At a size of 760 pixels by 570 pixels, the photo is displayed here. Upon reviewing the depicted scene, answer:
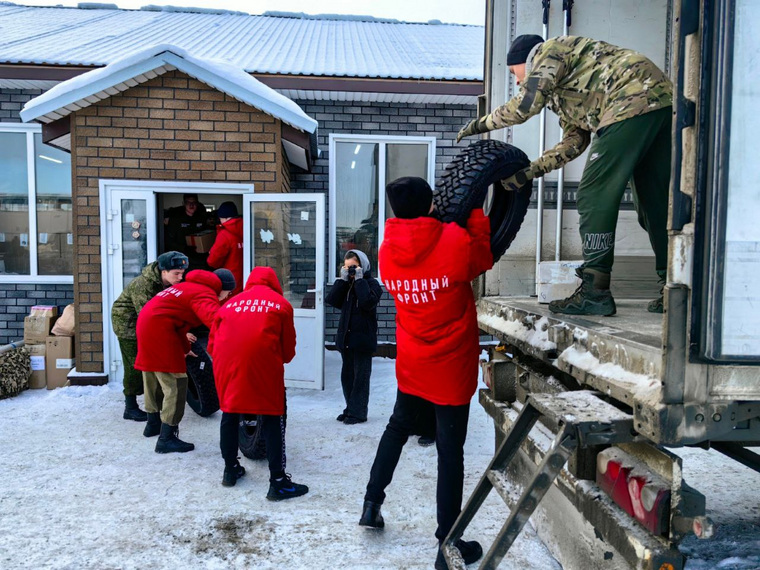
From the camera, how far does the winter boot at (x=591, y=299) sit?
252 centimetres

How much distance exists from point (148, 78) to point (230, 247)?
1998mm

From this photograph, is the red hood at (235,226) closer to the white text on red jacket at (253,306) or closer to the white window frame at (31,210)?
the white window frame at (31,210)

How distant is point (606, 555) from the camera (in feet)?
6.40

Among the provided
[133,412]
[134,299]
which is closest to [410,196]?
[134,299]

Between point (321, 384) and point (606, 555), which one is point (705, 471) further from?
point (321, 384)

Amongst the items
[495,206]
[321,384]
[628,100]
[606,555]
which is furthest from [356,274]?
[606,555]

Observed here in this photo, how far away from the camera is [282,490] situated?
11.6 feet

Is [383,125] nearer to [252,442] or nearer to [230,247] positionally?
[230,247]

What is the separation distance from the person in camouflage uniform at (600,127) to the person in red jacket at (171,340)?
8.26 feet

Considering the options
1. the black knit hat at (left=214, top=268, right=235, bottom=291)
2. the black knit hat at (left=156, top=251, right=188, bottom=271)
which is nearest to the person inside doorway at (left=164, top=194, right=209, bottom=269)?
the black knit hat at (left=156, top=251, right=188, bottom=271)

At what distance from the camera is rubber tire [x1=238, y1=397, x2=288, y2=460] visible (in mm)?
4203

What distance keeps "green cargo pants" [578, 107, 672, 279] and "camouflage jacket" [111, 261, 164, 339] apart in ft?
12.4

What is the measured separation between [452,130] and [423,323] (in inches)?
222

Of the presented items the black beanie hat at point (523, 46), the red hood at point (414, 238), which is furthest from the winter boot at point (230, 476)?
the black beanie hat at point (523, 46)
